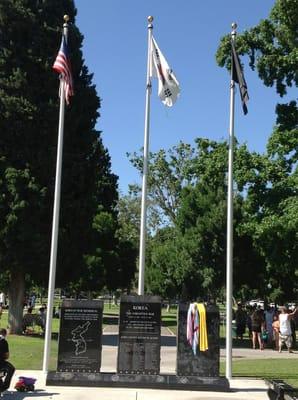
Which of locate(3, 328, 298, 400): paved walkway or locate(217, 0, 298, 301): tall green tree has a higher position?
locate(217, 0, 298, 301): tall green tree

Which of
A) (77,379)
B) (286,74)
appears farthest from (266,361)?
(286,74)

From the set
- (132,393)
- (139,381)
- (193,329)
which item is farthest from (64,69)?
(132,393)

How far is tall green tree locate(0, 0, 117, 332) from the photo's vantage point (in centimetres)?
2656

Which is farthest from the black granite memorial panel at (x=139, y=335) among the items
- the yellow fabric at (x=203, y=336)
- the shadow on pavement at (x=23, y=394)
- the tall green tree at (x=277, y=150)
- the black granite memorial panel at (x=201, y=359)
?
the tall green tree at (x=277, y=150)

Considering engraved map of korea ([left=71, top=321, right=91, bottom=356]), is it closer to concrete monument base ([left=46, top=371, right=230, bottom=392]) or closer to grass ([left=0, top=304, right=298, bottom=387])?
concrete monument base ([left=46, top=371, right=230, bottom=392])

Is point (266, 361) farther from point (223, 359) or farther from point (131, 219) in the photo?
point (131, 219)

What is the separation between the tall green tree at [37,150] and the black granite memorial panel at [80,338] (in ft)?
40.7

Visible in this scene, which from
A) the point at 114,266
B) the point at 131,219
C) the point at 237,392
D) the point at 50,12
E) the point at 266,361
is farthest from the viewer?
the point at 131,219

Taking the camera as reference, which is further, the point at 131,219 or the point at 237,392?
the point at 131,219

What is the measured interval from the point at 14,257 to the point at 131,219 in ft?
154

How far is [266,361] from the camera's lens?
20.4 meters

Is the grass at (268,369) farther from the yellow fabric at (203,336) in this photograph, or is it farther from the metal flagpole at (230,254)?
the yellow fabric at (203,336)

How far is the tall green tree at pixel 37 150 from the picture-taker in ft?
87.1

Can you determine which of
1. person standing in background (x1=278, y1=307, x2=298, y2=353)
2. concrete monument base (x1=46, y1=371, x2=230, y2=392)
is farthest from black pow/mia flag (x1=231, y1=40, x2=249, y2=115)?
person standing in background (x1=278, y1=307, x2=298, y2=353)
